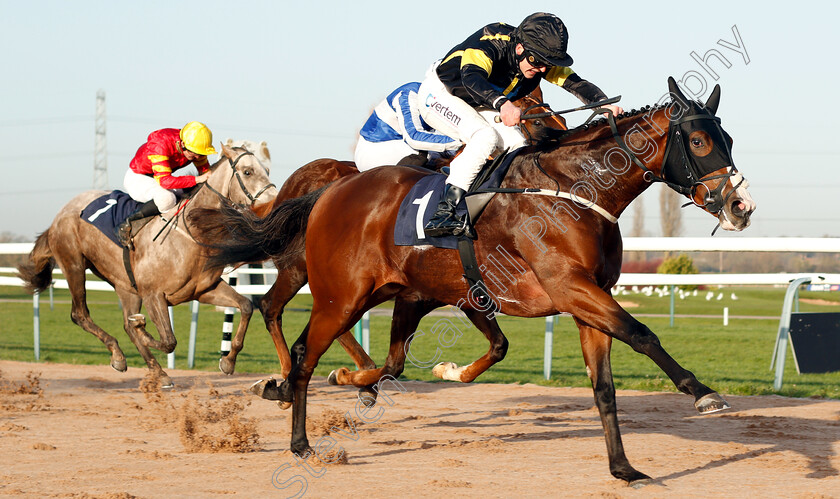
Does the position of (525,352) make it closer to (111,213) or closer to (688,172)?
(111,213)

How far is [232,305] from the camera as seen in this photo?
7.52 metres

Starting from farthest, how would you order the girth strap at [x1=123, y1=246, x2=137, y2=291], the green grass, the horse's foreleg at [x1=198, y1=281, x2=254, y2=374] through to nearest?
the green grass
the girth strap at [x1=123, y1=246, x2=137, y2=291]
the horse's foreleg at [x1=198, y1=281, x2=254, y2=374]

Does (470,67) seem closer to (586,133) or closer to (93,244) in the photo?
(586,133)

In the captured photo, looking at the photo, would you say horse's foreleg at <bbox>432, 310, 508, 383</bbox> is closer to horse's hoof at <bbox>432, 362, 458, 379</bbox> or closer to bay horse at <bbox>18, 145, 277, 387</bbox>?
horse's hoof at <bbox>432, 362, 458, 379</bbox>

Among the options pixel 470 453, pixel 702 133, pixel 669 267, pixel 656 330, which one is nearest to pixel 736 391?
pixel 470 453

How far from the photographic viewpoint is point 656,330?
1423 centimetres

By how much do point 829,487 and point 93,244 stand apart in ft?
21.7

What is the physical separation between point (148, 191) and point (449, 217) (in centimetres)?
425

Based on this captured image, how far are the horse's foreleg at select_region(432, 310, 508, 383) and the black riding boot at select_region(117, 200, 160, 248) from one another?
3.54m

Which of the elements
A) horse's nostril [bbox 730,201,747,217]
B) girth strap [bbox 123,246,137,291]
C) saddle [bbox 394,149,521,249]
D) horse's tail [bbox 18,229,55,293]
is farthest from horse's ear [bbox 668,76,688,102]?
horse's tail [bbox 18,229,55,293]

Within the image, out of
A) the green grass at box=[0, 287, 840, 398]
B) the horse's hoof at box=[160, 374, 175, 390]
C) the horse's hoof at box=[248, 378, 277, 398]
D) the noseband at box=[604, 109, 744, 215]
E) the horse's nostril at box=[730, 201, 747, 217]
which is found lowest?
the green grass at box=[0, 287, 840, 398]

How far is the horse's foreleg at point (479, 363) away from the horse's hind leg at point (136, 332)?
305 centimetres

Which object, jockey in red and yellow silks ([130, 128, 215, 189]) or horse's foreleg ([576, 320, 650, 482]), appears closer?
horse's foreleg ([576, 320, 650, 482])

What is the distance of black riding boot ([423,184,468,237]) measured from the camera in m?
4.43
